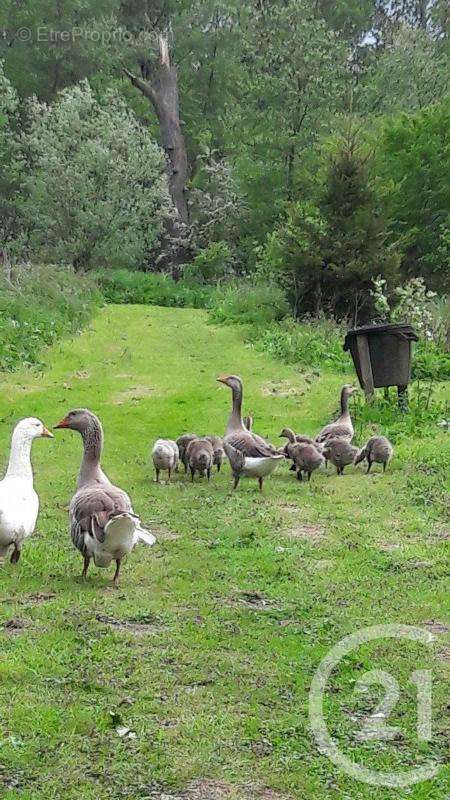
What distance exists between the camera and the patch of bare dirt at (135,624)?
6039mm

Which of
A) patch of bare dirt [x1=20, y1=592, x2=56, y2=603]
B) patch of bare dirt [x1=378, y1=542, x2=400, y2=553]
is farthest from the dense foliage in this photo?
patch of bare dirt [x1=20, y1=592, x2=56, y2=603]

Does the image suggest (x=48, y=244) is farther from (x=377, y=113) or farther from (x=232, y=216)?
(x=377, y=113)

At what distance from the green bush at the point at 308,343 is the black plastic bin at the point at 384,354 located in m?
4.08

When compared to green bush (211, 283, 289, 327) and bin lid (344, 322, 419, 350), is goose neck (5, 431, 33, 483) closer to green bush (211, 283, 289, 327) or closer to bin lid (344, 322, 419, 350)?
bin lid (344, 322, 419, 350)

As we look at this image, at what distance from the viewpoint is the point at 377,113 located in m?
41.1

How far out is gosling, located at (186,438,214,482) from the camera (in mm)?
10953

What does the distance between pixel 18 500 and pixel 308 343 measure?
44.5 feet

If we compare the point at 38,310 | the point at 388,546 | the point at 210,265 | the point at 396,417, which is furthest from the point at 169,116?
the point at 388,546

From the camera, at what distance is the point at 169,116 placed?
145 feet

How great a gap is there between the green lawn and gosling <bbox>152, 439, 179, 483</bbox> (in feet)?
0.84

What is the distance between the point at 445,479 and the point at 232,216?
107 feet

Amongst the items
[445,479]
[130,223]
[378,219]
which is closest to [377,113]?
[130,223]
